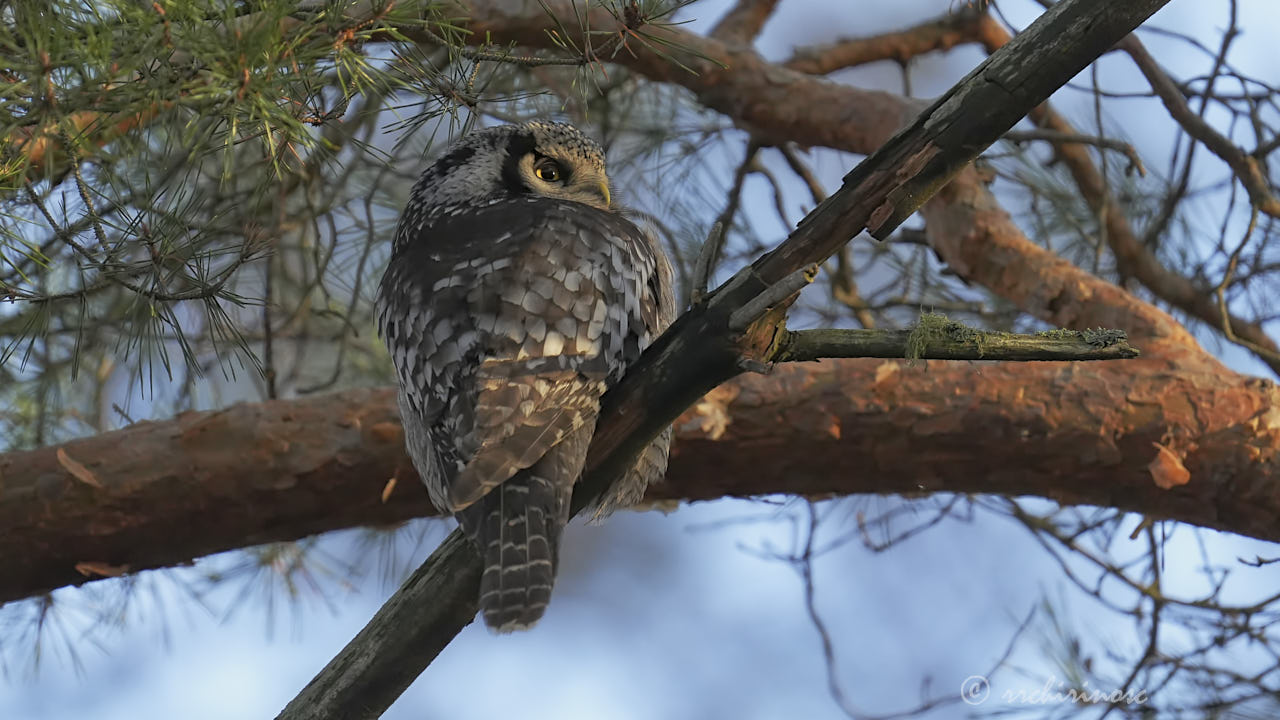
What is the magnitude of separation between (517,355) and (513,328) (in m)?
0.06

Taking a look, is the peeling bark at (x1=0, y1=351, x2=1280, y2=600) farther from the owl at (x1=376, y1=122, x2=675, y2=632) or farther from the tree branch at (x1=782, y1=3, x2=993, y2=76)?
the tree branch at (x1=782, y1=3, x2=993, y2=76)

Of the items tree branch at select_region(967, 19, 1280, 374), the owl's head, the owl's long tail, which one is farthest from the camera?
tree branch at select_region(967, 19, 1280, 374)

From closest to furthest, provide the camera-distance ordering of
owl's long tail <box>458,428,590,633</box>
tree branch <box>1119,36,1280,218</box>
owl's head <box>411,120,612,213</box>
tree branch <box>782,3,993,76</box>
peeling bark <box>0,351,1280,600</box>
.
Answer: owl's long tail <box>458,428,590,633</box>, owl's head <box>411,120,612,213</box>, peeling bark <box>0,351,1280,600</box>, tree branch <box>1119,36,1280,218</box>, tree branch <box>782,3,993,76</box>

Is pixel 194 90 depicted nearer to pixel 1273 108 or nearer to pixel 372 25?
pixel 372 25

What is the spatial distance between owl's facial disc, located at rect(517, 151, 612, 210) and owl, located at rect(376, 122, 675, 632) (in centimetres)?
19

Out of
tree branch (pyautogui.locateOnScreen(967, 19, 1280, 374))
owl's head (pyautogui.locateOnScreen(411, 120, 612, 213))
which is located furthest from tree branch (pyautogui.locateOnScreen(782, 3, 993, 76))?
owl's head (pyautogui.locateOnScreen(411, 120, 612, 213))

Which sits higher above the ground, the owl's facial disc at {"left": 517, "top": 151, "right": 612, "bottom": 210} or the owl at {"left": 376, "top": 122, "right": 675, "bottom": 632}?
the owl's facial disc at {"left": 517, "top": 151, "right": 612, "bottom": 210}

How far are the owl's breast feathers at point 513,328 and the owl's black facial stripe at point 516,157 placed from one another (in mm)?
331

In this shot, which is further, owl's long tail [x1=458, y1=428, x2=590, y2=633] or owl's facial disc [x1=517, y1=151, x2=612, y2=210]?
owl's facial disc [x1=517, y1=151, x2=612, y2=210]

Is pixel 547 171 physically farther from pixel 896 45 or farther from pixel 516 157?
pixel 896 45

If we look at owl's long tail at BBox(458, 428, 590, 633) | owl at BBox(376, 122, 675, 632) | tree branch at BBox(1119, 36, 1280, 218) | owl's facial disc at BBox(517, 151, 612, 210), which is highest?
tree branch at BBox(1119, 36, 1280, 218)

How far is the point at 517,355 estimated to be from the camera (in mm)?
1948

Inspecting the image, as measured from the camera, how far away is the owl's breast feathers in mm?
1877

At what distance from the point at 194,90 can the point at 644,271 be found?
97 centimetres
